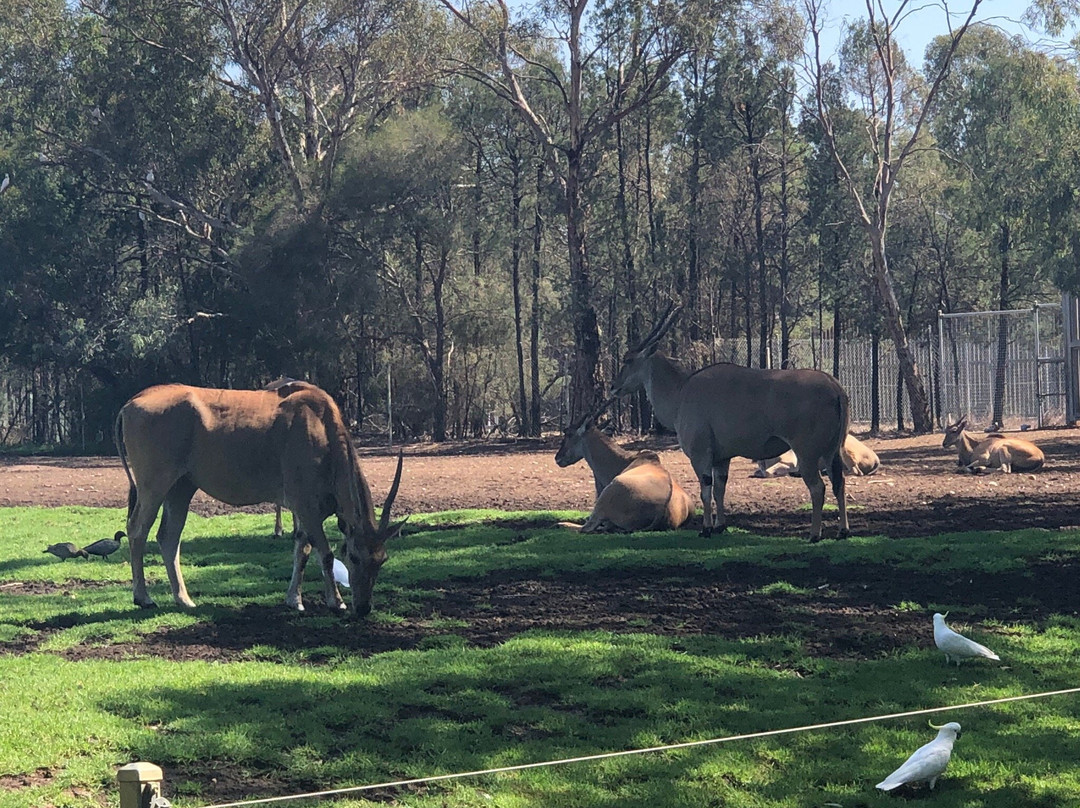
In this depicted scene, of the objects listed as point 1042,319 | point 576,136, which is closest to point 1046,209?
point 1042,319

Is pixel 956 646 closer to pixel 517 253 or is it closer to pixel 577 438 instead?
pixel 577 438

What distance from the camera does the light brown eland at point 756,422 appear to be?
14.0 meters

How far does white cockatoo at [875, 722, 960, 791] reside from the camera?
5.84 m

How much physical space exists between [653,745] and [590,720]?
56 centimetres

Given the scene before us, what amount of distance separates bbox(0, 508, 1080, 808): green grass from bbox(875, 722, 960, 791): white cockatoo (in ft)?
0.37

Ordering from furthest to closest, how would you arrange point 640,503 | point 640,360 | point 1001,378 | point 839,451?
point 1001,378
point 640,360
point 640,503
point 839,451

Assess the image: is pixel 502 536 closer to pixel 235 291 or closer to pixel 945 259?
pixel 235 291

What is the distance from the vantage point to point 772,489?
19.3 m

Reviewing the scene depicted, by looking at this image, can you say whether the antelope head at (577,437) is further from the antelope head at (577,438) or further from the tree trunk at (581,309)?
the tree trunk at (581,309)

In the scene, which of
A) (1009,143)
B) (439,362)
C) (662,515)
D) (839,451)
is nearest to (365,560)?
(662,515)

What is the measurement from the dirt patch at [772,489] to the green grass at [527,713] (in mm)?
5098

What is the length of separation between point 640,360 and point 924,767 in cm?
1076

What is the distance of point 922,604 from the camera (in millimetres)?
10172

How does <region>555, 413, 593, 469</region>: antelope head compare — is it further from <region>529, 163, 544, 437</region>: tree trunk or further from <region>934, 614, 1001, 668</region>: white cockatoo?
<region>529, 163, 544, 437</region>: tree trunk
